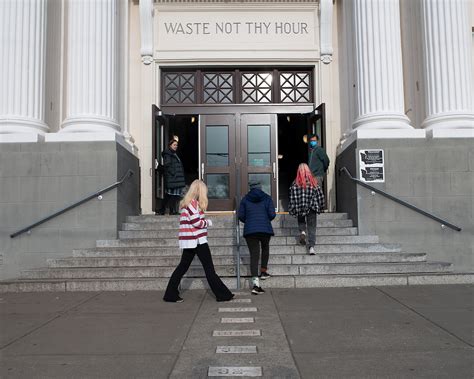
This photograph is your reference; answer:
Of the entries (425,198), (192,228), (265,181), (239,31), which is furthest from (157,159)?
(425,198)

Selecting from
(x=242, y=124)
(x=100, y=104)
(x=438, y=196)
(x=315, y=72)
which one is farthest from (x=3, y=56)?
(x=438, y=196)

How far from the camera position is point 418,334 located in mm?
4820

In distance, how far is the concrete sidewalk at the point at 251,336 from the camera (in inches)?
154

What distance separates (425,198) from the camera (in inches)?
372

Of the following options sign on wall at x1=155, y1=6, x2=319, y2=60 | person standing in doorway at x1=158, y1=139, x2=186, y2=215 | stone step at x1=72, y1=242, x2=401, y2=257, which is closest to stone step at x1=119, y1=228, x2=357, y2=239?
stone step at x1=72, y1=242, x2=401, y2=257

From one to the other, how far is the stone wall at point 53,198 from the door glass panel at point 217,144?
340 cm

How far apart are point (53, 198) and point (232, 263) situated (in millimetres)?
3869

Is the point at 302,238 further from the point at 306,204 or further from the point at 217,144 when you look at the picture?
the point at 217,144

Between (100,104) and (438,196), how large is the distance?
23.4 feet

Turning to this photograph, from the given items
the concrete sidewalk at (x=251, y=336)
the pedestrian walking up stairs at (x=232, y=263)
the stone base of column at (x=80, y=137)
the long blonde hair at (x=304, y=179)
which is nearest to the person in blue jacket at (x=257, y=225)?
the pedestrian walking up stairs at (x=232, y=263)

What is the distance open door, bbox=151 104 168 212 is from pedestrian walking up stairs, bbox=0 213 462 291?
A: 1.70m

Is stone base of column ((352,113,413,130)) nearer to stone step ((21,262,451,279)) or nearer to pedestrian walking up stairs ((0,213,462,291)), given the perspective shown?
pedestrian walking up stairs ((0,213,462,291))

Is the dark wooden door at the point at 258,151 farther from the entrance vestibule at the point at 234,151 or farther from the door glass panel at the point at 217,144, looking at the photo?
the door glass panel at the point at 217,144

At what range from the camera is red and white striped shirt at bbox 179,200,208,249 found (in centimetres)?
663
